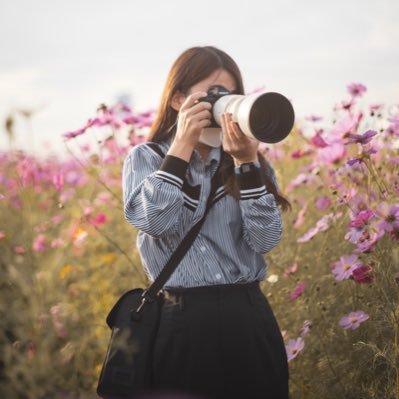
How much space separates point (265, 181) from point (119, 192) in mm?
2134

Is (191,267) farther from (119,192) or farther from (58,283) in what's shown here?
(119,192)

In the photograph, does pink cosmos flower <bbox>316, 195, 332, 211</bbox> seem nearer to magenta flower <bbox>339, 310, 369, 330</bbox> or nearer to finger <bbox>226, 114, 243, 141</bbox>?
magenta flower <bbox>339, 310, 369, 330</bbox>

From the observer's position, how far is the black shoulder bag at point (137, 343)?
3.24 feet

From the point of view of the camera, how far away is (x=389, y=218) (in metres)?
1.11

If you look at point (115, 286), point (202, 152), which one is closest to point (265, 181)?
point (202, 152)

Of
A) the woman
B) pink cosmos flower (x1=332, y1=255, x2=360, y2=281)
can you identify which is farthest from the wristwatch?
pink cosmos flower (x1=332, y1=255, x2=360, y2=281)

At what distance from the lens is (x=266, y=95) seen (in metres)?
0.94

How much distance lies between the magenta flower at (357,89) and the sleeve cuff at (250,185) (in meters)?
0.97

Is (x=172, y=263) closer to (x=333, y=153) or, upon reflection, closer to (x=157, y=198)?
(x=157, y=198)

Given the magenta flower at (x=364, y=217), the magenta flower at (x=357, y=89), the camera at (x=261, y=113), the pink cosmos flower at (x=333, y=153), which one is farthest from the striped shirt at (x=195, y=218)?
the magenta flower at (x=357, y=89)

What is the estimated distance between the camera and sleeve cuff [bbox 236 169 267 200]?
1.02 meters

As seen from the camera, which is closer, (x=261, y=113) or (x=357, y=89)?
(x=261, y=113)

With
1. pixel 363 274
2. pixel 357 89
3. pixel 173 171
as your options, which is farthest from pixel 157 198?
pixel 357 89

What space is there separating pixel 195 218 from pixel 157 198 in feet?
0.33
